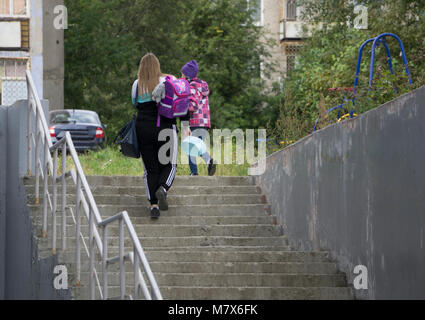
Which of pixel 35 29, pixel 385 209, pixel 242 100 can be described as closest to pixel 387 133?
pixel 385 209

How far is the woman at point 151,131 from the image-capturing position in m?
9.04

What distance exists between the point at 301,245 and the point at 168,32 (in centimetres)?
2484

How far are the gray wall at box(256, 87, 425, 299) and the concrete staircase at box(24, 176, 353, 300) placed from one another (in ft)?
1.01

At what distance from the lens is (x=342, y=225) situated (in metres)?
7.54

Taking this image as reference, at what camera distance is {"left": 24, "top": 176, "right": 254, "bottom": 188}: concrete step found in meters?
10.7

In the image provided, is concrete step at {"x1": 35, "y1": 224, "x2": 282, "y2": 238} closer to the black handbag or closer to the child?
the black handbag

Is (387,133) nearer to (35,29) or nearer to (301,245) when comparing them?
(301,245)

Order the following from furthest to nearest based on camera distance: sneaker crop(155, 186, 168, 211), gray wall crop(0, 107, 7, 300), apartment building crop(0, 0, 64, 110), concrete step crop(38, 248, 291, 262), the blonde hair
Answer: apartment building crop(0, 0, 64, 110), gray wall crop(0, 107, 7, 300), sneaker crop(155, 186, 168, 211), the blonde hair, concrete step crop(38, 248, 291, 262)

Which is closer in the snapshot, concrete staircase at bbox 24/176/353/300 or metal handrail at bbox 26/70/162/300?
metal handrail at bbox 26/70/162/300

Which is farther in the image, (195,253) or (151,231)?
(151,231)

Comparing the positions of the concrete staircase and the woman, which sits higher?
the woman

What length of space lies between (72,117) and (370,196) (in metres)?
15.4

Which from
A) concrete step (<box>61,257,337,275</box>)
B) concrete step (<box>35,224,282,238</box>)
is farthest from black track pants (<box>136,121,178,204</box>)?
concrete step (<box>61,257,337,275</box>)

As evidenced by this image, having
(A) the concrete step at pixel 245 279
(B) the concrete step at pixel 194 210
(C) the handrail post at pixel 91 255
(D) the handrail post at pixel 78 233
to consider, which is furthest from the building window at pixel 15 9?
(C) the handrail post at pixel 91 255
